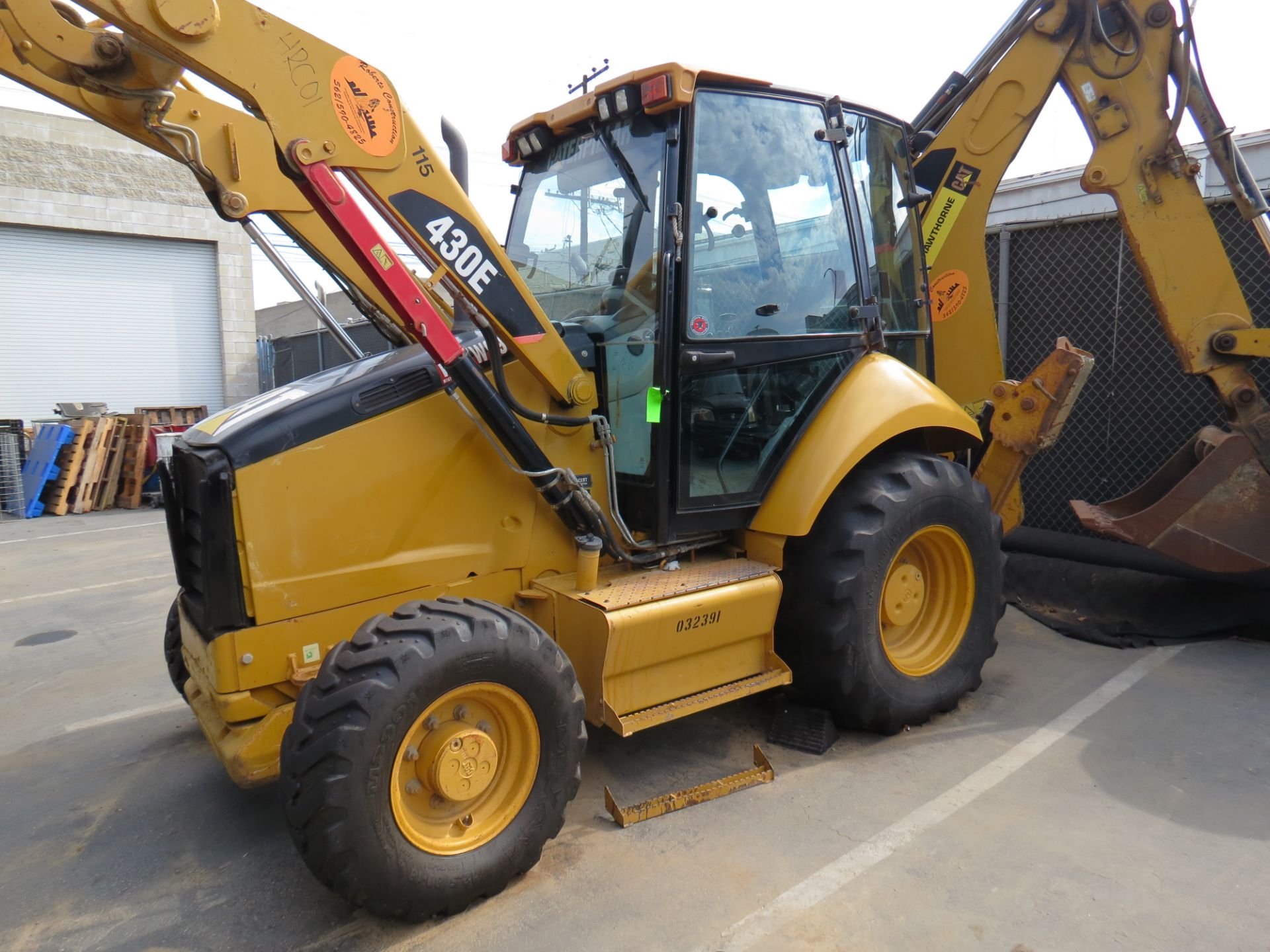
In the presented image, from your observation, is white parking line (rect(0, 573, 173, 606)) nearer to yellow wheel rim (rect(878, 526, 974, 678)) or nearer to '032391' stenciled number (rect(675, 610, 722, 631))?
'032391' stenciled number (rect(675, 610, 722, 631))

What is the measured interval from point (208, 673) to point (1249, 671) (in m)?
4.89

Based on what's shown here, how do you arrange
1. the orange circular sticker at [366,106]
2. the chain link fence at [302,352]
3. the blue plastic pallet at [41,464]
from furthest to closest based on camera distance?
the chain link fence at [302,352] < the blue plastic pallet at [41,464] < the orange circular sticker at [366,106]

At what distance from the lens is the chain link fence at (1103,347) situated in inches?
223

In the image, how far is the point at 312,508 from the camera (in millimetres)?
2930

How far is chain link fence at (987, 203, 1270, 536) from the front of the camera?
5.68 m

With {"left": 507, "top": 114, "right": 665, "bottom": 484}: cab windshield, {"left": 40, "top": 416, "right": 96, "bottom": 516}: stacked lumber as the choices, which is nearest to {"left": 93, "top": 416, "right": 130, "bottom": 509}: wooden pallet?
{"left": 40, "top": 416, "right": 96, "bottom": 516}: stacked lumber

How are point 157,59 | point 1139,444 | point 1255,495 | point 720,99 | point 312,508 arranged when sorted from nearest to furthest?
point 157,59 < point 312,508 < point 720,99 < point 1255,495 < point 1139,444

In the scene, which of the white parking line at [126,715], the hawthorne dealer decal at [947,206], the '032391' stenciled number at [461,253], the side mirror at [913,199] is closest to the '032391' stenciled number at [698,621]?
the '032391' stenciled number at [461,253]

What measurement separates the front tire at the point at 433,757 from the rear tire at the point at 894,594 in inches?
48.9

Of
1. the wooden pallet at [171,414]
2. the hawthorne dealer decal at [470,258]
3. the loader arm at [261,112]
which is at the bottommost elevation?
the wooden pallet at [171,414]

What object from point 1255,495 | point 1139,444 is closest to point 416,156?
point 1255,495

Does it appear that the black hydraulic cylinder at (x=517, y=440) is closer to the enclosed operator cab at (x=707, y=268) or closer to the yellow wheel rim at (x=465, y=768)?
the enclosed operator cab at (x=707, y=268)

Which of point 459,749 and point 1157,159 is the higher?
point 1157,159

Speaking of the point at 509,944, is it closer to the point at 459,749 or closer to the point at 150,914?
the point at 459,749
